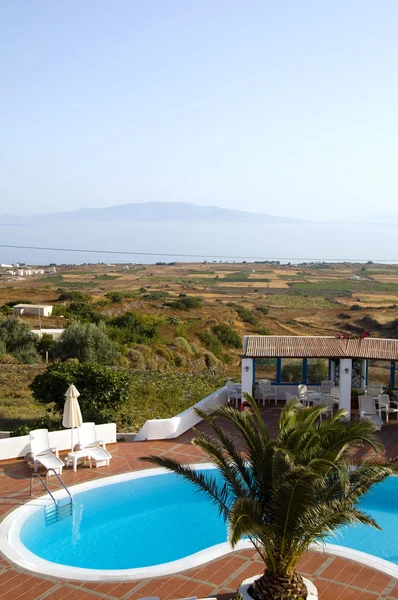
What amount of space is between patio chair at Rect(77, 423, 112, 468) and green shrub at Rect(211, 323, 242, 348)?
32.7m

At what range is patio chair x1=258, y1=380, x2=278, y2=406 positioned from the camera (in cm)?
1639

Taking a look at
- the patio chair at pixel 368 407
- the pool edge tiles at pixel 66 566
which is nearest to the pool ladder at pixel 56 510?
the pool edge tiles at pixel 66 566

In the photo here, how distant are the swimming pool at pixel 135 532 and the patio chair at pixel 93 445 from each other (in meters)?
0.67

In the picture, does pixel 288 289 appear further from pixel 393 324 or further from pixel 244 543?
pixel 244 543

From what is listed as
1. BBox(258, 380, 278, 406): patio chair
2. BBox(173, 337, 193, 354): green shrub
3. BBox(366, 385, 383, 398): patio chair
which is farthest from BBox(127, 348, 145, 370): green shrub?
BBox(366, 385, 383, 398): patio chair

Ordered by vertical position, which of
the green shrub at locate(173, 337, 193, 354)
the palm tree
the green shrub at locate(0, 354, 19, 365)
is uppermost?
the palm tree

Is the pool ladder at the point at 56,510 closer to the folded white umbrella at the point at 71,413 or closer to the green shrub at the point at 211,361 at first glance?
the folded white umbrella at the point at 71,413

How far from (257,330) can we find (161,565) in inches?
1805

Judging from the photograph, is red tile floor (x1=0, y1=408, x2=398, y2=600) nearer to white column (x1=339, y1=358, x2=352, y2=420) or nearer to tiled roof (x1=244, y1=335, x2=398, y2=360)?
white column (x1=339, y1=358, x2=352, y2=420)

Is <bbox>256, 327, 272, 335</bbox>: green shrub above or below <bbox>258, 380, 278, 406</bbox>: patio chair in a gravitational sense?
below

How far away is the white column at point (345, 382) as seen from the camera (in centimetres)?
1505

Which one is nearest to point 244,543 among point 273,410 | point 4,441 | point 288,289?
point 4,441

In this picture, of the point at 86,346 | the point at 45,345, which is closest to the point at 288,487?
the point at 86,346

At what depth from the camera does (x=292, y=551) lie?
676 cm
